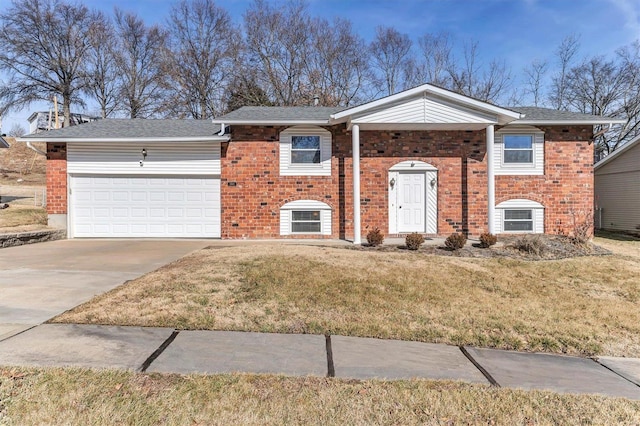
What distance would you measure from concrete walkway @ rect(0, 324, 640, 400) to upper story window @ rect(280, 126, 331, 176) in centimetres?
855

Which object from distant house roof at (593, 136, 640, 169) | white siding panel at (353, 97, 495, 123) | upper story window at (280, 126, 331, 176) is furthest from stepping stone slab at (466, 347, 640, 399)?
distant house roof at (593, 136, 640, 169)

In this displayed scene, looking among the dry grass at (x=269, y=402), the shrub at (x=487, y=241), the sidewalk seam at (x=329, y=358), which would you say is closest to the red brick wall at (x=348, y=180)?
the shrub at (x=487, y=241)

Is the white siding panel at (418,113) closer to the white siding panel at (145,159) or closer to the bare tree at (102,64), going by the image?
the white siding panel at (145,159)

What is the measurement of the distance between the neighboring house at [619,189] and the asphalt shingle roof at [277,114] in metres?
12.4

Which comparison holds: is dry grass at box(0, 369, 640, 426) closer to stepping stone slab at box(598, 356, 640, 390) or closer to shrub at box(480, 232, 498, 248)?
stepping stone slab at box(598, 356, 640, 390)

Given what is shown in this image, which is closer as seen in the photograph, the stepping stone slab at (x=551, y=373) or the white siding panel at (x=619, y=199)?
the stepping stone slab at (x=551, y=373)

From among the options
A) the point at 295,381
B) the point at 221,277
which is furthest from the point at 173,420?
the point at 221,277

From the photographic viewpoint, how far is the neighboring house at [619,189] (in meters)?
15.3

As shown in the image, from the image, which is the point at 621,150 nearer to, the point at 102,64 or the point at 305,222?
the point at 305,222

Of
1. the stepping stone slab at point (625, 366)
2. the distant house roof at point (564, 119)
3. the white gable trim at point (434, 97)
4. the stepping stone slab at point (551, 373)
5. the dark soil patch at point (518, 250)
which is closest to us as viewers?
the stepping stone slab at point (551, 373)

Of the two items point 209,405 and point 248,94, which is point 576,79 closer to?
point 248,94

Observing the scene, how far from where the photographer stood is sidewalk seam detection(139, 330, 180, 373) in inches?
128

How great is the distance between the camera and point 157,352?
355 cm

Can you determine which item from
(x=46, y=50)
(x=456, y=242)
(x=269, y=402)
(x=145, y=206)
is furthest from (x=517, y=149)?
(x=46, y=50)
